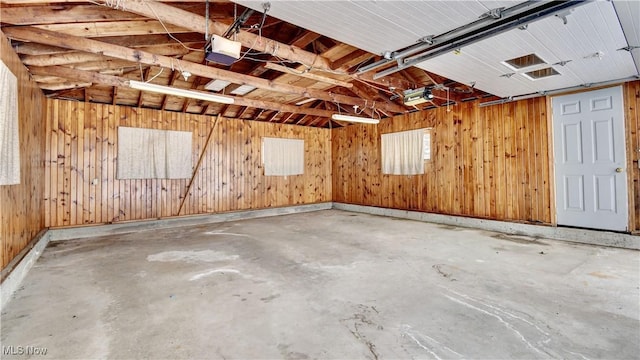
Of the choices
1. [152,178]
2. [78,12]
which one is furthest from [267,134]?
[78,12]

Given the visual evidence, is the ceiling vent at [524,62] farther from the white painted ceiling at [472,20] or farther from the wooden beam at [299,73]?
the wooden beam at [299,73]

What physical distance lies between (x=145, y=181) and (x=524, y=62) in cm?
765

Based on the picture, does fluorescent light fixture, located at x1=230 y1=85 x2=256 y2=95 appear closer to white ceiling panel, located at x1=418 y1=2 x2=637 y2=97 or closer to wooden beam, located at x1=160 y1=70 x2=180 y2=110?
wooden beam, located at x1=160 y1=70 x2=180 y2=110

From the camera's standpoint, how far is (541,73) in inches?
167

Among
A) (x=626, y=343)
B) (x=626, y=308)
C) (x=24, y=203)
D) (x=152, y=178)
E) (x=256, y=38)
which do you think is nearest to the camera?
(x=626, y=343)

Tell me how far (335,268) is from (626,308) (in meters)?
2.79

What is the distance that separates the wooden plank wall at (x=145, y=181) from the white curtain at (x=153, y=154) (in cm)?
14

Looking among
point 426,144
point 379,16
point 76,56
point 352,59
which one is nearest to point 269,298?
point 379,16

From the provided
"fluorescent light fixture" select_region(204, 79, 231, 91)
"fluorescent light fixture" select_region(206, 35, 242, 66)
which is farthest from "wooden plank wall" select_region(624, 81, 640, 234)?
"fluorescent light fixture" select_region(204, 79, 231, 91)

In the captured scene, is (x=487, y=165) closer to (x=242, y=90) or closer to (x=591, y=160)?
(x=591, y=160)

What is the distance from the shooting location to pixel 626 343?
6.73 ft

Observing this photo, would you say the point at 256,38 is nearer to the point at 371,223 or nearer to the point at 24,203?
the point at 24,203

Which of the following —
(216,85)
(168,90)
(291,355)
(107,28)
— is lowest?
(291,355)

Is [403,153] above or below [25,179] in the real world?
above
